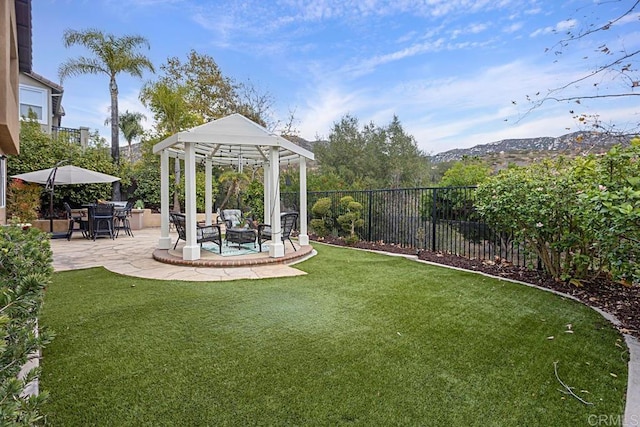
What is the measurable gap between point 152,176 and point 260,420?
1730 centimetres

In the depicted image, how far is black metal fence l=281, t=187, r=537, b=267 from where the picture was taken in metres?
7.45

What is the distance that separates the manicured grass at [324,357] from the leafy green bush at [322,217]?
18.7 ft

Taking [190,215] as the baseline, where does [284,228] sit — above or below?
below

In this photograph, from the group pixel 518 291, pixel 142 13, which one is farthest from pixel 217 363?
pixel 142 13

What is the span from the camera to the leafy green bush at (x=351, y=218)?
10.1 m

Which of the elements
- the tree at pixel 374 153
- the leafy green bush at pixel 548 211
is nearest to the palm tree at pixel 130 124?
the tree at pixel 374 153

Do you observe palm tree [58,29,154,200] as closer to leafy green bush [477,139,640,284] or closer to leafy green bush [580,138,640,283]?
leafy green bush [477,139,640,284]

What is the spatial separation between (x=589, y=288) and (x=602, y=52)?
3.59 metres

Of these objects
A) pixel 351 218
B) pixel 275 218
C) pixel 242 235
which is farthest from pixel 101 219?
pixel 351 218

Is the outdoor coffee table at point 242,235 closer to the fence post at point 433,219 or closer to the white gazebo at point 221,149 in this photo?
the white gazebo at point 221,149

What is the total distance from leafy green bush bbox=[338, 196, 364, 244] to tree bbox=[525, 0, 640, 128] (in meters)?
6.05

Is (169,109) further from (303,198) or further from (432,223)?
(432,223)

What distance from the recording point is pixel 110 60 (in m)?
15.9

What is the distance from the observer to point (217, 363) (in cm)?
304
